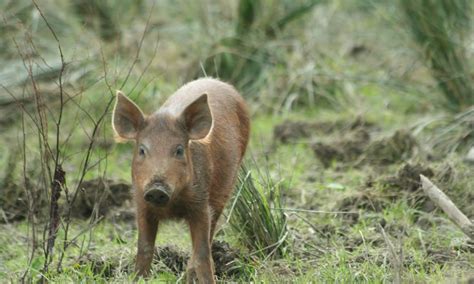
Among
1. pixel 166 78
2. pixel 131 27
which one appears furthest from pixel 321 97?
pixel 131 27

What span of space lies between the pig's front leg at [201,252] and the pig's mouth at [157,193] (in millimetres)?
567

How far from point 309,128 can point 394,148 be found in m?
1.47

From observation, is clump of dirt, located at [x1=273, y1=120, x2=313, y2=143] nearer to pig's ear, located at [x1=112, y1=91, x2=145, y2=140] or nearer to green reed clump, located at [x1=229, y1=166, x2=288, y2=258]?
green reed clump, located at [x1=229, y1=166, x2=288, y2=258]

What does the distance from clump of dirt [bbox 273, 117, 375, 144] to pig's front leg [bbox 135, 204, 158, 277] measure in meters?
4.28

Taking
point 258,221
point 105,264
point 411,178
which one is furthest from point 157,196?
point 411,178

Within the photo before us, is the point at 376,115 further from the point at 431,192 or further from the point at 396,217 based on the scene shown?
the point at 431,192

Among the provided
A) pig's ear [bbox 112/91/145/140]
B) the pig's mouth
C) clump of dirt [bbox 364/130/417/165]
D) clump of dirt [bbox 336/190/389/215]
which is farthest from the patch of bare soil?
the pig's mouth

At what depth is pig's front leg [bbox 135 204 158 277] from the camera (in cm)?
604

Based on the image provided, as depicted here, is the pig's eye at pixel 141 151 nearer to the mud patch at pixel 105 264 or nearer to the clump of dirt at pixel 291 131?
the mud patch at pixel 105 264

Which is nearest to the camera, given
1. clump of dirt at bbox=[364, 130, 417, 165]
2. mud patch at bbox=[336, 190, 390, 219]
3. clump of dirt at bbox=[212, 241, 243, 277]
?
clump of dirt at bbox=[212, 241, 243, 277]

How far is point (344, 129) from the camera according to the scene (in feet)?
34.1

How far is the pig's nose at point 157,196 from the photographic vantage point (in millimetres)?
5465

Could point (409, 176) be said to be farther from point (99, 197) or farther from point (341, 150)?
point (99, 197)

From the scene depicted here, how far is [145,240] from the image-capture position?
239 inches
